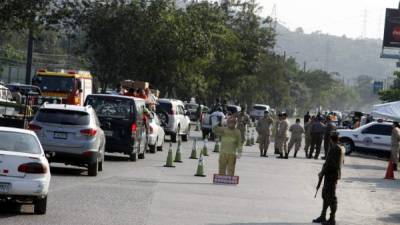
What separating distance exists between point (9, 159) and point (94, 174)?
9.06 m

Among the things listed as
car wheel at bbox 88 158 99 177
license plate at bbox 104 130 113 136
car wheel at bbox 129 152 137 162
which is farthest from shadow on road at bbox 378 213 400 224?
car wheel at bbox 129 152 137 162

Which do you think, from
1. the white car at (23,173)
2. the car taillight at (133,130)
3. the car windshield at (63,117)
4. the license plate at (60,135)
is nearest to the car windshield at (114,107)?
the car taillight at (133,130)

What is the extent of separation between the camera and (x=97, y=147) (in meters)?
24.4

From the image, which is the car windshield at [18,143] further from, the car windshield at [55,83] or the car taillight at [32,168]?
the car windshield at [55,83]

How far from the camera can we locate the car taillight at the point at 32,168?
1547cm

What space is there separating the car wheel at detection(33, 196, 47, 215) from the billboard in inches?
2732

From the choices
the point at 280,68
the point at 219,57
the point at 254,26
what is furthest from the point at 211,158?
the point at 280,68

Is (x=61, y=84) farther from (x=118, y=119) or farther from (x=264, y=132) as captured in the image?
(x=118, y=119)

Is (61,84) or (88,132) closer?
(88,132)

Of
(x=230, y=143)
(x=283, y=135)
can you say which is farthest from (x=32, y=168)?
(x=283, y=135)

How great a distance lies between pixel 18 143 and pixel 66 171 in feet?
31.2

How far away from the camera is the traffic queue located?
1552cm

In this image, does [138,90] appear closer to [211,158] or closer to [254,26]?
[211,158]

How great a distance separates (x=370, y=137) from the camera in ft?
162
